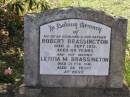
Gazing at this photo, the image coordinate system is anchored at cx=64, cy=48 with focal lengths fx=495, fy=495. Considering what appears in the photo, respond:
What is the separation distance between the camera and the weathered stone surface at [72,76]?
5930 millimetres

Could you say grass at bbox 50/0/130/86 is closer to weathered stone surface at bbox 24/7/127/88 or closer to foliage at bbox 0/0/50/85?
foliage at bbox 0/0/50/85

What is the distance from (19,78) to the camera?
6.97 m

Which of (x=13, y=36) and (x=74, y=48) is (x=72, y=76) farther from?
(x=13, y=36)

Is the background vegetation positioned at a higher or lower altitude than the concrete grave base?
higher

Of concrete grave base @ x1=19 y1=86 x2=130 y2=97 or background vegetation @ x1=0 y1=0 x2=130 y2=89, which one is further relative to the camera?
background vegetation @ x1=0 y1=0 x2=130 y2=89

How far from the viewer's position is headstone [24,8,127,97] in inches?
234

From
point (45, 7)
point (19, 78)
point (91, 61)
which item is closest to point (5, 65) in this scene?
point (19, 78)

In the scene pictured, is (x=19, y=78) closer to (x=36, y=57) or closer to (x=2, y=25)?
(x=36, y=57)

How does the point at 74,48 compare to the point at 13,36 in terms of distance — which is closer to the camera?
the point at 74,48

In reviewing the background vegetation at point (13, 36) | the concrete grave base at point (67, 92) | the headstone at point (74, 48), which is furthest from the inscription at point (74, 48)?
the background vegetation at point (13, 36)

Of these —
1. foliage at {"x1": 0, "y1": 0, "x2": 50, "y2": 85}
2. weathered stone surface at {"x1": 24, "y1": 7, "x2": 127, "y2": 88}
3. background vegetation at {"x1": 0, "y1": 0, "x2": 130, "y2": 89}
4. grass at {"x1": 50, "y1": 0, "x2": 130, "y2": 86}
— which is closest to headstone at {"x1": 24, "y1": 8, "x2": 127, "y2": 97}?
weathered stone surface at {"x1": 24, "y1": 7, "x2": 127, "y2": 88}

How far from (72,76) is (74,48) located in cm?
36

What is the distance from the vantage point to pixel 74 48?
608 centimetres

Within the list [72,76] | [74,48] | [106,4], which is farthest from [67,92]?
[106,4]
